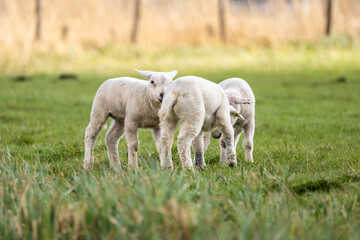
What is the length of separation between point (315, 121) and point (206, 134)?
361 cm

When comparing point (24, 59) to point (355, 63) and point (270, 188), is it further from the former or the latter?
point (270, 188)

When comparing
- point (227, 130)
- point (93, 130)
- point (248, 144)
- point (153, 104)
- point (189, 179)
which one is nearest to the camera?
point (189, 179)

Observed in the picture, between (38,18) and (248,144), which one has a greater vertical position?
(38,18)

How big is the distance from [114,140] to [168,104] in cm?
149

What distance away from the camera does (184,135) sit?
4.97 m

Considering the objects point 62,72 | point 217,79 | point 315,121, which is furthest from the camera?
point 62,72

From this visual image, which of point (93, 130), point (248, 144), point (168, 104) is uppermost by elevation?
point (168, 104)

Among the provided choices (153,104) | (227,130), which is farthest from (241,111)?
(153,104)

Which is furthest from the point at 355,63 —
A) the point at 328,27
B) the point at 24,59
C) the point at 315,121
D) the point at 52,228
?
the point at 52,228

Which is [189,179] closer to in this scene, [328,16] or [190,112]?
[190,112]

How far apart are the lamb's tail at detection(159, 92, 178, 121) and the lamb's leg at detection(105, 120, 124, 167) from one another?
1277 mm

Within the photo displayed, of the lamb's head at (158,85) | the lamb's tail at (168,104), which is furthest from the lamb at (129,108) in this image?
the lamb's tail at (168,104)

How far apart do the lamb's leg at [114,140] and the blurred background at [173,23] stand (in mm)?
15082

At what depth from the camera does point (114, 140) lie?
618cm
